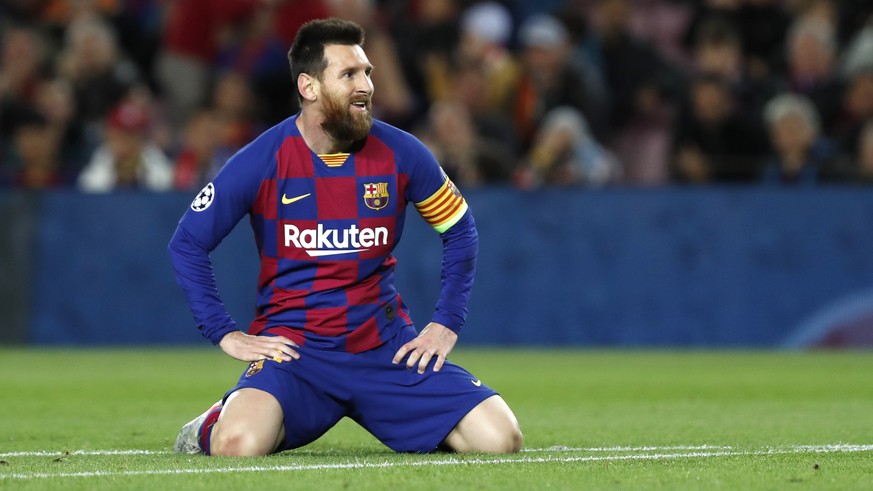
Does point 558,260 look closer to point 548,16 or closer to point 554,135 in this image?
point 554,135

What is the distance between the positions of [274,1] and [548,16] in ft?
10.2

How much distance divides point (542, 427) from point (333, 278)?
1964 millimetres

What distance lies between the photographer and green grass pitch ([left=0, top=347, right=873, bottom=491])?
588cm

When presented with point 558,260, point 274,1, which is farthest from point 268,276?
point 274,1

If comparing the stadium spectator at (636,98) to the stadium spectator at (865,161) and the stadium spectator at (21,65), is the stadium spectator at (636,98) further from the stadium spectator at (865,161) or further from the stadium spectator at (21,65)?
the stadium spectator at (21,65)

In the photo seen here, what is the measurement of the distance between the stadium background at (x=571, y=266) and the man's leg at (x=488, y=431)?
26.3 ft

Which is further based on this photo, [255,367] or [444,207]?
[444,207]

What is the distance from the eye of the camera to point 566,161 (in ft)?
51.7

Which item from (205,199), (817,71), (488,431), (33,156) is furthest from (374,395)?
(817,71)

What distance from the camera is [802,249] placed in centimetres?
1485

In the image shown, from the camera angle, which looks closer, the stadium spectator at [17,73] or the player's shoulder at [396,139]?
the player's shoulder at [396,139]

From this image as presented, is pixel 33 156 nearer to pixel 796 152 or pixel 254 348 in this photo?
pixel 796 152

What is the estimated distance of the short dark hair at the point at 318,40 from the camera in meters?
6.95

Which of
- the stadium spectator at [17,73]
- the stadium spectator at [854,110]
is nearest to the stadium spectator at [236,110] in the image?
the stadium spectator at [17,73]
